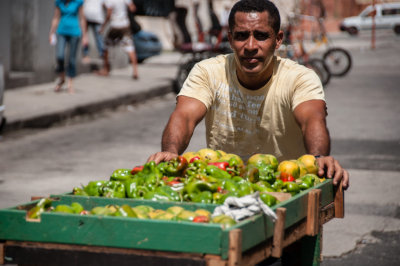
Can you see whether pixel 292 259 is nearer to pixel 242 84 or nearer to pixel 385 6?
pixel 242 84

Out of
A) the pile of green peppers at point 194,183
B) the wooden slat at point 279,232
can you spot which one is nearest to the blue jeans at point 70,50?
the pile of green peppers at point 194,183

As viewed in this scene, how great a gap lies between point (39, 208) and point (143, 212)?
0.43 meters

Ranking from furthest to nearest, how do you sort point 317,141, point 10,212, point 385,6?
point 385,6 < point 317,141 < point 10,212

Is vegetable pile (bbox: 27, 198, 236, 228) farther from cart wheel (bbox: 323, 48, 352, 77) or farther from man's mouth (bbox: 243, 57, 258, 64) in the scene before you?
cart wheel (bbox: 323, 48, 352, 77)

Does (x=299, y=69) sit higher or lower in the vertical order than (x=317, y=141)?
higher

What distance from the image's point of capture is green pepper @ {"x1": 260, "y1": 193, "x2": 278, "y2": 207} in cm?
318

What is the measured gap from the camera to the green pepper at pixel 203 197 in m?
3.28

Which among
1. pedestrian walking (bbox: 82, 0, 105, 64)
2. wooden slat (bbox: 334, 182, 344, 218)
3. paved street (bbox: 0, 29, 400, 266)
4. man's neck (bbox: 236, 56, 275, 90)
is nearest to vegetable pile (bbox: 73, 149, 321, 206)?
wooden slat (bbox: 334, 182, 344, 218)

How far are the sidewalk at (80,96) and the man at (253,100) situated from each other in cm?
691

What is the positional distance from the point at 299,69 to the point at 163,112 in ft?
31.2

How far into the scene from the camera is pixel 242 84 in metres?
4.71

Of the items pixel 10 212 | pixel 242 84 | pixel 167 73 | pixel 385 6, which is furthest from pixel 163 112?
pixel 385 6

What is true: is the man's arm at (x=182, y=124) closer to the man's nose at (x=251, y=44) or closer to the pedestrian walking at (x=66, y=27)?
the man's nose at (x=251, y=44)

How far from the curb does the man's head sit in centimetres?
723
